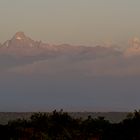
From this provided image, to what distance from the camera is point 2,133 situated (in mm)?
68562

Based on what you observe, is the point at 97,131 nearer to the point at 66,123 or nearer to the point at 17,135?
the point at 66,123

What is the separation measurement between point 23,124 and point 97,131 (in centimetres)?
722

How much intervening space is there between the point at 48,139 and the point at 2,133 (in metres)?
5.42

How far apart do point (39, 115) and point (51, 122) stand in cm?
201

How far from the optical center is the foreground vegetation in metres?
66.1

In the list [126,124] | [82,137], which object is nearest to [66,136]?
[82,137]

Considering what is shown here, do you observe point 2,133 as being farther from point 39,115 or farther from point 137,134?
point 137,134

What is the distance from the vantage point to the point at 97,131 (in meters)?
68.6

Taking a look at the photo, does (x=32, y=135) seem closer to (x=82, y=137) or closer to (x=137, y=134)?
(x=82, y=137)

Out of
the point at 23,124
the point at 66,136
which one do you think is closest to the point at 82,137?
the point at 66,136

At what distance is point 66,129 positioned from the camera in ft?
221

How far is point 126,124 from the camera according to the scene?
69.1 m

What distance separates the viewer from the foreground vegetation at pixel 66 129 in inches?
2603

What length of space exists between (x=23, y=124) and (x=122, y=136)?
9.66 m
